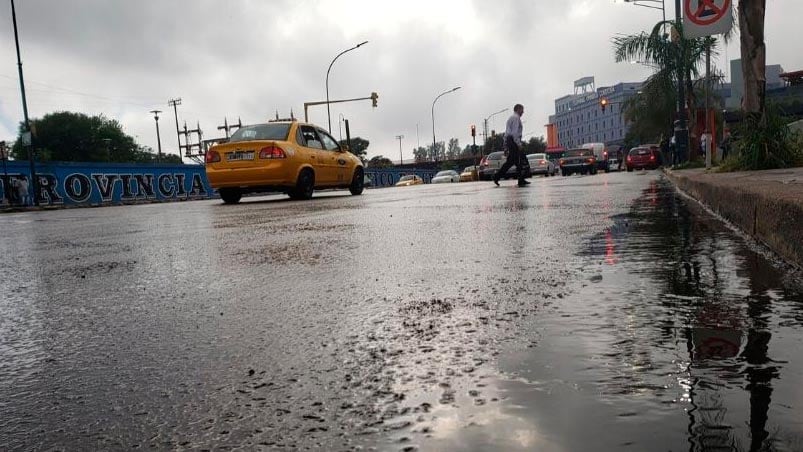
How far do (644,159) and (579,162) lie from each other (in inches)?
194

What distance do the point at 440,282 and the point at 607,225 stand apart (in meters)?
2.70

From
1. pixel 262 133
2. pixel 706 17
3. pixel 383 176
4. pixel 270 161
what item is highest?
pixel 706 17

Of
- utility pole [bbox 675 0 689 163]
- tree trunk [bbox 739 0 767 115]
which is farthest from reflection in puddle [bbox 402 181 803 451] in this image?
utility pole [bbox 675 0 689 163]

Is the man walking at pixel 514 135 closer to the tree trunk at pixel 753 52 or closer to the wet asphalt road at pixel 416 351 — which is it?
the tree trunk at pixel 753 52

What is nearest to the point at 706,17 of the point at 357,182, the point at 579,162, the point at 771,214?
the point at 771,214

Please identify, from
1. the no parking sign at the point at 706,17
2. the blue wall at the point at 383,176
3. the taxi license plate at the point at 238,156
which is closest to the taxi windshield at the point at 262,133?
the taxi license plate at the point at 238,156

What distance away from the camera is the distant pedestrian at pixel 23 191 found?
811 inches

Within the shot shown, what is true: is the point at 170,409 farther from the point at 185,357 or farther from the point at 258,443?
the point at 185,357

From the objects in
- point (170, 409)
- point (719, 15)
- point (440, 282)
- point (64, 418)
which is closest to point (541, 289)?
point (440, 282)

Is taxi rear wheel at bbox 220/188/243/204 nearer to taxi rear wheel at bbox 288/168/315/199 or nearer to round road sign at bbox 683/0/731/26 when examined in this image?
taxi rear wheel at bbox 288/168/315/199

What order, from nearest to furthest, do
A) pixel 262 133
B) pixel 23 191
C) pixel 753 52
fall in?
pixel 753 52, pixel 262 133, pixel 23 191

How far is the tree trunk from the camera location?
883 centimetres

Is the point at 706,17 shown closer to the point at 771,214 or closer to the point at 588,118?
the point at 771,214

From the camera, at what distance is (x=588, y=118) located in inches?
6206
